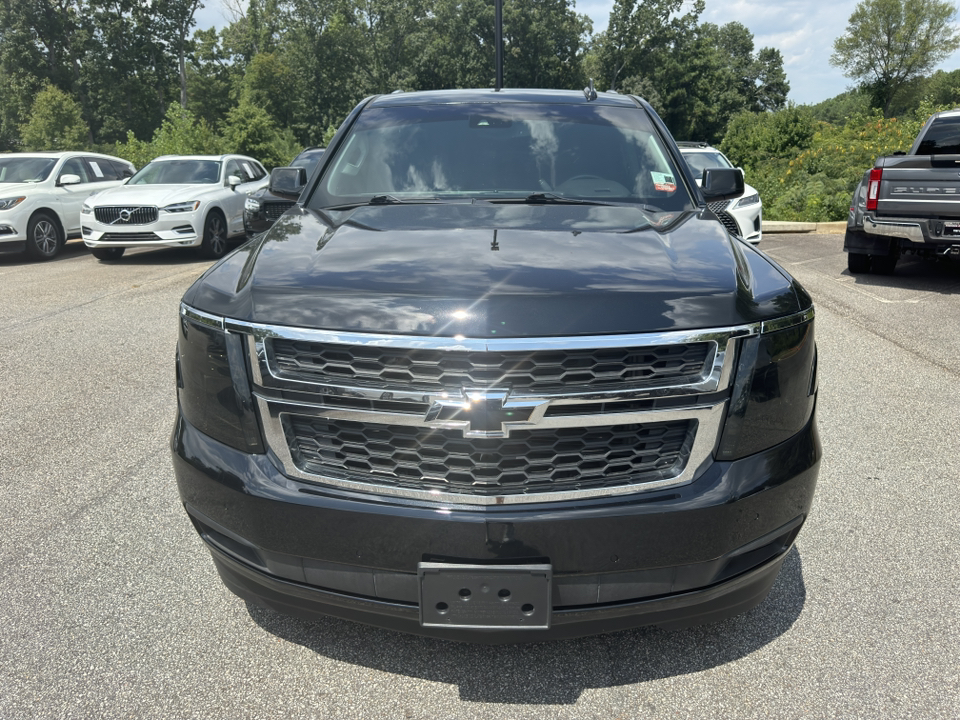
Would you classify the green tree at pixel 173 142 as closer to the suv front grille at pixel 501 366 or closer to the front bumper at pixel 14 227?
the front bumper at pixel 14 227

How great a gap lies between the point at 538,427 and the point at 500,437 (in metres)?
0.10

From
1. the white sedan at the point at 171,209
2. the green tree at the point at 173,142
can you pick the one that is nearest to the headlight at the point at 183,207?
the white sedan at the point at 171,209

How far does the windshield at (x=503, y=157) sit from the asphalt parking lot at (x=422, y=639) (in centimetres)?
159

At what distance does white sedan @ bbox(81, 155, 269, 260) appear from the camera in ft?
40.4

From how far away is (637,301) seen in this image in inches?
82.4

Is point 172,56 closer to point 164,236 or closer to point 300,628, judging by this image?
point 164,236

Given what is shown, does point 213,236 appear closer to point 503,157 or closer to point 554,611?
point 503,157

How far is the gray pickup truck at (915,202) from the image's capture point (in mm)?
8617

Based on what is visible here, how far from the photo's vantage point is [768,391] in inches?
85.3

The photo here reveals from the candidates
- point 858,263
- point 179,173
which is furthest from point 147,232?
point 858,263

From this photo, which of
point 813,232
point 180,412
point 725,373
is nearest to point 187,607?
point 180,412

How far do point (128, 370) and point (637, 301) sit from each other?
5.05m

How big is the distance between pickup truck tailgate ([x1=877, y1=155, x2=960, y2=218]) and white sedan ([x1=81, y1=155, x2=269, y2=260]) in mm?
9639

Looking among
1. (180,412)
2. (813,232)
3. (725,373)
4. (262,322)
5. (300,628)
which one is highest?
(262,322)
